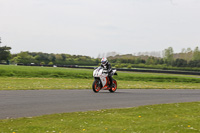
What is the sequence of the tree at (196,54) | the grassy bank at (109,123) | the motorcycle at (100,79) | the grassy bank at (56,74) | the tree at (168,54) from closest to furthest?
1. the grassy bank at (109,123)
2. the motorcycle at (100,79)
3. the grassy bank at (56,74)
4. the tree at (196,54)
5. the tree at (168,54)

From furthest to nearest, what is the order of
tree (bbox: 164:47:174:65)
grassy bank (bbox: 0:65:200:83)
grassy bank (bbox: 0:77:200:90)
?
tree (bbox: 164:47:174:65) → grassy bank (bbox: 0:65:200:83) → grassy bank (bbox: 0:77:200:90)

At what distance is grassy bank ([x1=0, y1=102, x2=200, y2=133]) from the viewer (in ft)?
23.1

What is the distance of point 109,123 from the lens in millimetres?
7945

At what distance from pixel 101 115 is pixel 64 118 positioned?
1.44m

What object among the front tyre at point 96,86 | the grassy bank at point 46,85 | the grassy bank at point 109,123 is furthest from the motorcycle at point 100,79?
the grassy bank at point 109,123

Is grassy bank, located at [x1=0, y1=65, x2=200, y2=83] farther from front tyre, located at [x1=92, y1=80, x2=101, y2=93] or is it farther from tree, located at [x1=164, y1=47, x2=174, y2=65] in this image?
tree, located at [x1=164, y1=47, x2=174, y2=65]

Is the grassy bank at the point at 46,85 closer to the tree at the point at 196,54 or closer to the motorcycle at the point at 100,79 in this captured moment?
the motorcycle at the point at 100,79

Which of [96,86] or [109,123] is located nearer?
[109,123]

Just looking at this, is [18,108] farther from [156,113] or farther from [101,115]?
[156,113]

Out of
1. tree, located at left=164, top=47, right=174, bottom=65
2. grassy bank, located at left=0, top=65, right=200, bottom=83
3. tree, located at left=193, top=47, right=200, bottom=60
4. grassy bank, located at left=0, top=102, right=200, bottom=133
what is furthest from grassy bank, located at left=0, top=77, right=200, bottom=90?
tree, located at left=164, top=47, right=174, bottom=65

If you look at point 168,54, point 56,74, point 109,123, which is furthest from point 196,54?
point 109,123

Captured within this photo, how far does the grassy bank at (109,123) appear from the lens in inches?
277

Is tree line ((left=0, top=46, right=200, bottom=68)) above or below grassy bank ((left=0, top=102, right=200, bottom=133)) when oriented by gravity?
above

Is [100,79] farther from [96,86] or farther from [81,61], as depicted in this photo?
[81,61]
